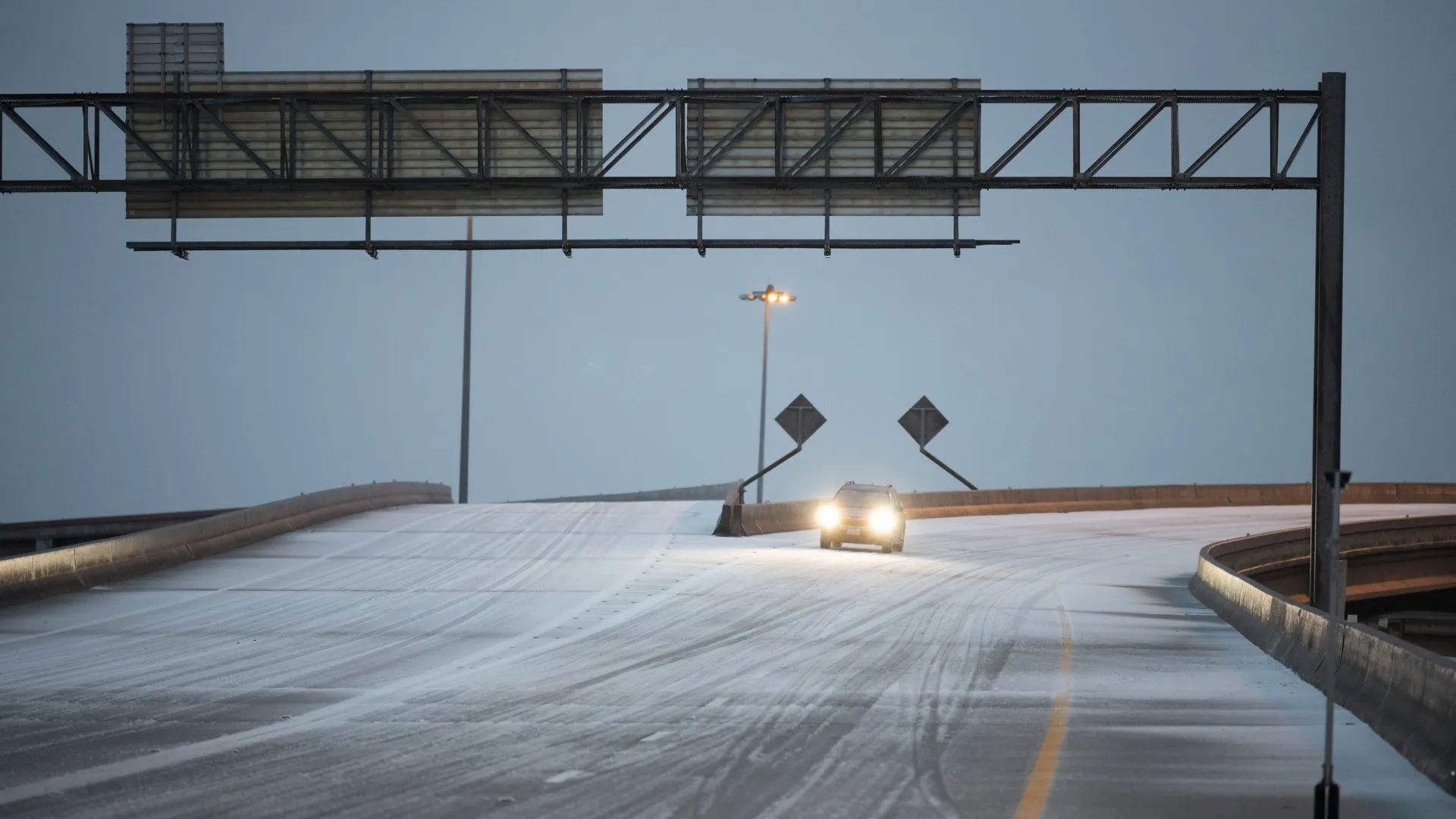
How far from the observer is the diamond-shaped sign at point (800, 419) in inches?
1414

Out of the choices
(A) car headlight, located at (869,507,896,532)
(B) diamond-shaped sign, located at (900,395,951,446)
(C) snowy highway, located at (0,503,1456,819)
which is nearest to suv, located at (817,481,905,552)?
(A) car headlight, located at (869,507,896,532)

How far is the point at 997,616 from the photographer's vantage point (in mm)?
20938

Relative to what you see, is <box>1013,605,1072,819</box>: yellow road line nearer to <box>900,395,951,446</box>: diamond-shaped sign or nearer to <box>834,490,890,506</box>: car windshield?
<box>834,490,890,506</box>: car windshield

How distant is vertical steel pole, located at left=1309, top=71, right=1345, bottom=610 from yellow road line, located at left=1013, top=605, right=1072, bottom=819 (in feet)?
19.4

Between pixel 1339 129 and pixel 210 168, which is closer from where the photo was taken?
pixel 1339 129

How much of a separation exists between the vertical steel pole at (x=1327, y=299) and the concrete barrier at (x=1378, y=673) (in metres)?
1.62

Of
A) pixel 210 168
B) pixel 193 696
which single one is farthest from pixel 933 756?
pixel 210 168

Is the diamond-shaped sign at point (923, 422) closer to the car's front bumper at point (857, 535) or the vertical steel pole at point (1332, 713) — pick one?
the car's front bumper at point (857, 535)

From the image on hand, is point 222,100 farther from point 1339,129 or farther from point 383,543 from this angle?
point 1339,129

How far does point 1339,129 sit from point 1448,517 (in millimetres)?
24132

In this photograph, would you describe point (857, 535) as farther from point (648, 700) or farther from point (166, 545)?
point (648, 700)

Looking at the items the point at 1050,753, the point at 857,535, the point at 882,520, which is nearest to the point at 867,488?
the point at 882,520

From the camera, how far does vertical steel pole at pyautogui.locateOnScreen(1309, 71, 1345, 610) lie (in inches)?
799

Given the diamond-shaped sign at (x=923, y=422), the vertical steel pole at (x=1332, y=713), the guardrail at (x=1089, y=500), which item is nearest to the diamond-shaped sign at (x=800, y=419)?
the guardrail at (x=1089, y=500)
